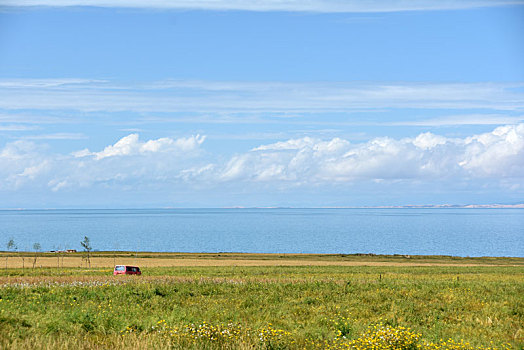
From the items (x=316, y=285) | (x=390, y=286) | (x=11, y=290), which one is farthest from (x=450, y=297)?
(x=11, y=290)

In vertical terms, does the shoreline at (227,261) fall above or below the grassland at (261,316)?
below

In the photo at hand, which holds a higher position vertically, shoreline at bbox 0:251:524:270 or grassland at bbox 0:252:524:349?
grassland at bbox 0:252:524:349

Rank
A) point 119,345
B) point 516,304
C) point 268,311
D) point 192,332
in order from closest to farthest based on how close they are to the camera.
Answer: point 119,345
point 192,332
point 268,311
point 516,304

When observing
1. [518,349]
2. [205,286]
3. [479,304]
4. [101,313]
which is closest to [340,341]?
[518,349]

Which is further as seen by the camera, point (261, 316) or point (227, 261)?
point (227, 261)

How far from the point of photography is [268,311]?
2305 cm

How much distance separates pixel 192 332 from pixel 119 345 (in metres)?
2.24

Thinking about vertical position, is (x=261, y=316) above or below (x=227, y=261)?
above

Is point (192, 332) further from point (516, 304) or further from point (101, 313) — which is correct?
point (516, 304)

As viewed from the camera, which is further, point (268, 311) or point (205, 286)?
point (205, 286)

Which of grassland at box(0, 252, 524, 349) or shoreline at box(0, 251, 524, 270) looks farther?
shoreline at box(0, 251, 524, 270)

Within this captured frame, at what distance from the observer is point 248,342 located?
15.3 metres

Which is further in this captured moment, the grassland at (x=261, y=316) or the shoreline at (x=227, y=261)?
the shoreline at (x=227, y=261)

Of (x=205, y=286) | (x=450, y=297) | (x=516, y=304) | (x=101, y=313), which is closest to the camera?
(x=101, y=313)
